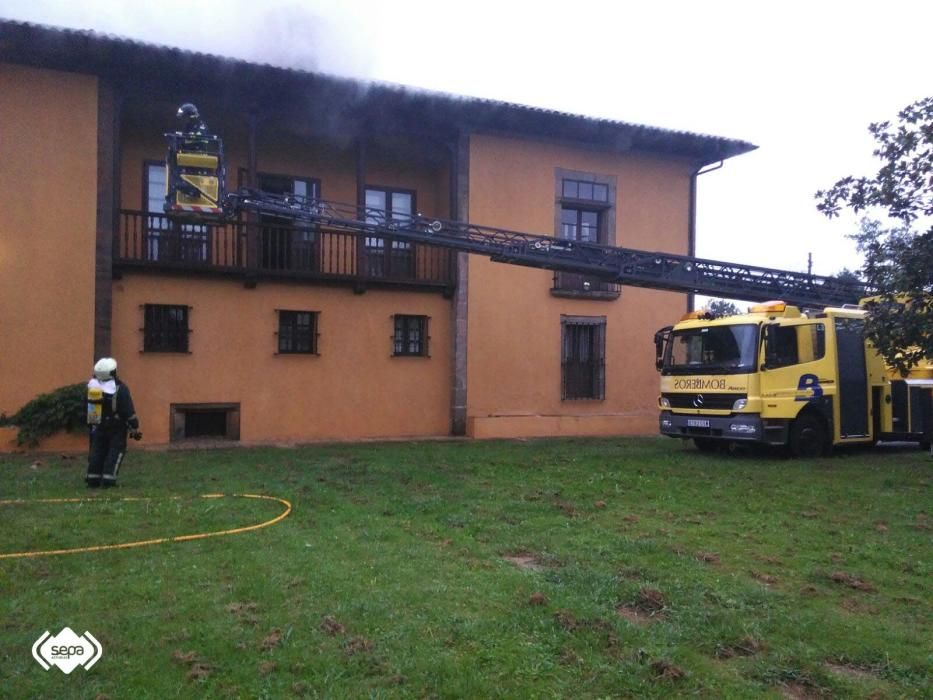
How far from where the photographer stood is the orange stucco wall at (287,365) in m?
14.8

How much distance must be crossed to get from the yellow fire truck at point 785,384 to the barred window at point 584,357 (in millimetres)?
4034

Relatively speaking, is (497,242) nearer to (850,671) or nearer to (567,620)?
(567,620)

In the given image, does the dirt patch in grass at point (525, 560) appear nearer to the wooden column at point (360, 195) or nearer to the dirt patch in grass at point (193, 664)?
the dirt patch in grass at point (193, 664)

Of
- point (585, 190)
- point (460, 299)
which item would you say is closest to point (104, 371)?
point (460, 299)

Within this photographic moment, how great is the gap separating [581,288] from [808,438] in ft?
21.4

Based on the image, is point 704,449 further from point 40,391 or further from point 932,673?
point 40,391

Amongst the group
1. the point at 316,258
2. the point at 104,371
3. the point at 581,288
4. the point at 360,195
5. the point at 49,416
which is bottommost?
the point at 49,416

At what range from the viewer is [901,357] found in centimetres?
836

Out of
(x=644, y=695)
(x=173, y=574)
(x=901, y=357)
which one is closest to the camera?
(x=644, y=695)

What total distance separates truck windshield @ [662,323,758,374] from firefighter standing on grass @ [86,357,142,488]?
904 centimetres

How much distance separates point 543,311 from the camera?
59.3 feet

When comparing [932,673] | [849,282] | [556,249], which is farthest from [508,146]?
[932,673]

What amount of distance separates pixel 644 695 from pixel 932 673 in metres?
1.63

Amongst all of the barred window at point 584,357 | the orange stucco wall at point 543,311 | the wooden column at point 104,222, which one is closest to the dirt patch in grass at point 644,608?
the orange stucco wall at point 543,311
